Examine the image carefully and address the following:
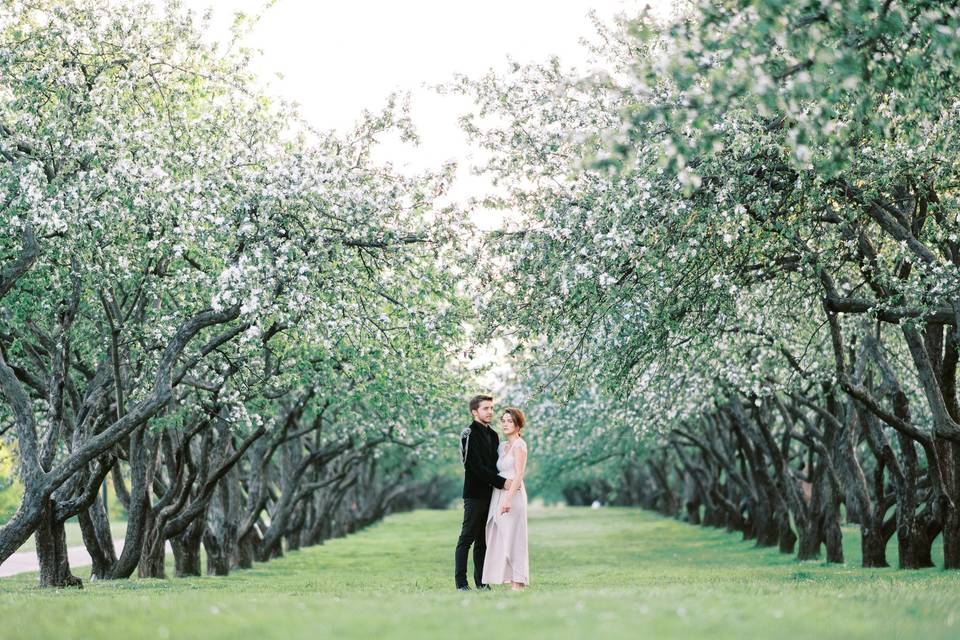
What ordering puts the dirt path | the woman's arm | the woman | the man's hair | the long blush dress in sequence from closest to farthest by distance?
the man's hair < the woman's arm < the woman < the long blush dress < the dirt path

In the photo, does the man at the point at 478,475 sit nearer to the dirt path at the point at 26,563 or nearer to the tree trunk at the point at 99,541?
the tree trunk at the point at 99,541

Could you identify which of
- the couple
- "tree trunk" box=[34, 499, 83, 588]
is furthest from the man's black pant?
"tree trunk" box=[34, 499, 83, 588]

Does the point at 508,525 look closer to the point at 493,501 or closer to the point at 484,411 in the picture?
the point at 493,501

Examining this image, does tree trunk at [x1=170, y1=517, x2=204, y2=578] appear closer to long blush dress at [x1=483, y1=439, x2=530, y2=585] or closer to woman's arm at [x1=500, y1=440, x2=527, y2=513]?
long blush dress at [x1=483, y1=439, x2=530, y2=585]

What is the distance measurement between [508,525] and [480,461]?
985 millimetres

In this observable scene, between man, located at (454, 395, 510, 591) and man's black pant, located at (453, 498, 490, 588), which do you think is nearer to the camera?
man, located at (454, 395, 510, 591)

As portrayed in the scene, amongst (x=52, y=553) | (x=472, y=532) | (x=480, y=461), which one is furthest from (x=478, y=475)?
(x=52, y=553)

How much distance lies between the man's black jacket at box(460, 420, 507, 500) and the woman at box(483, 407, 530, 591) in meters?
0.15

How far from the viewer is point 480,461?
14.0 metres

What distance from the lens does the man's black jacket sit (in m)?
14.0

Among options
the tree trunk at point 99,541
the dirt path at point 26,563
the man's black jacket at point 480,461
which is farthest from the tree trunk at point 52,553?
the dirt path at point 26,563

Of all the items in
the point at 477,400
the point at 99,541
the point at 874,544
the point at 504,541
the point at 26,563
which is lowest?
the point at 26,563

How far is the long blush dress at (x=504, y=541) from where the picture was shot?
1428 cm

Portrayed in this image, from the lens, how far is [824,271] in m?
16.9
